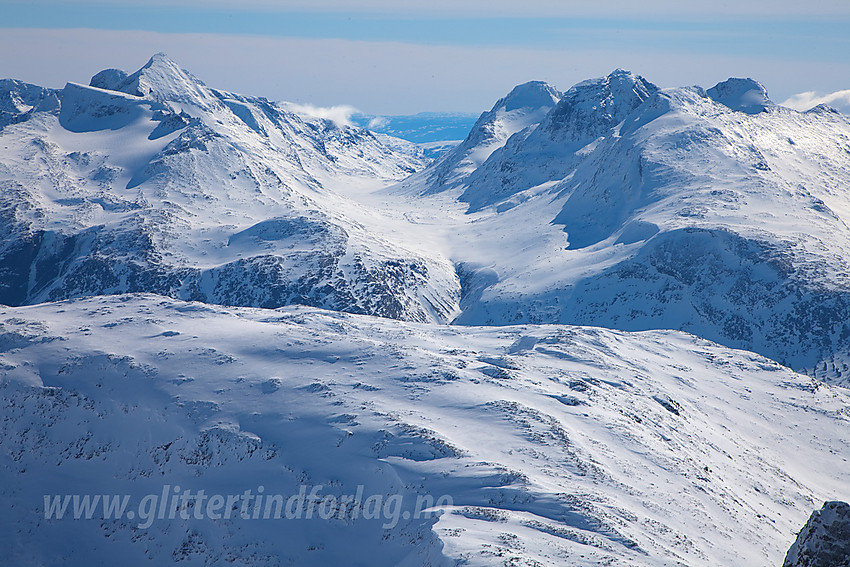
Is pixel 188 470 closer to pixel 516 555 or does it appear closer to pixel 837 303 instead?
pixel 516 555

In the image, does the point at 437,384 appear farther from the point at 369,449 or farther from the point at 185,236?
the point at 185,236

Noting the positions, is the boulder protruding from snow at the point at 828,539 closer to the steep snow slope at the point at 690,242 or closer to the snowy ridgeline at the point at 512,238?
the snowy ridgeline at the point at 512,238

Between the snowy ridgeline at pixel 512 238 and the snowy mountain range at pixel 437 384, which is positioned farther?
the snowy ridgeline at pixel 512 238

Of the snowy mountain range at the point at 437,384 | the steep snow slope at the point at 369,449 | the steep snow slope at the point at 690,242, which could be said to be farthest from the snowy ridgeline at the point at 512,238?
the steep snow slope at the point at 369,449

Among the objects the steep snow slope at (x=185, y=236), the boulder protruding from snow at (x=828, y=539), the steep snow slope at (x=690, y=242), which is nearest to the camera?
the boulder protruding from snow at (x=828, y=539)

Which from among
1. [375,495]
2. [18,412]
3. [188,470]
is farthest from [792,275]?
[18,412]

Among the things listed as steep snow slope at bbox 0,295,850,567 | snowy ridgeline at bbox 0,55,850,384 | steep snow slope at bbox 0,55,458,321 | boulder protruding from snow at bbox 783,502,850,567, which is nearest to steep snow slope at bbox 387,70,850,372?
snowy ridgeline at bbox 0,55,850,384
